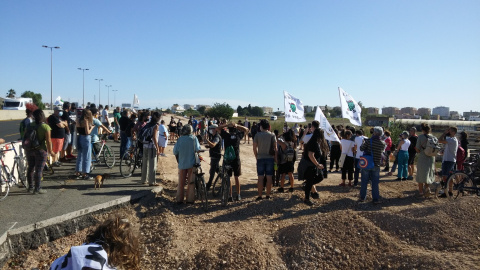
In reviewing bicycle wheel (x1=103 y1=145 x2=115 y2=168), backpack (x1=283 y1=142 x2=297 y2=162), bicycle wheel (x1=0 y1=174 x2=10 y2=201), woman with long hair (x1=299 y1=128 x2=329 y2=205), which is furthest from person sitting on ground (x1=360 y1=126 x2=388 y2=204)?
bicycle wheel (x1=0 y1=174 x2=10 y2=201)

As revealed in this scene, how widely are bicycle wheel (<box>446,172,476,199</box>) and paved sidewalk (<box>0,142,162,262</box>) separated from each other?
7.34 metres

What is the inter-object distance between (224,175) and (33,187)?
3983mm

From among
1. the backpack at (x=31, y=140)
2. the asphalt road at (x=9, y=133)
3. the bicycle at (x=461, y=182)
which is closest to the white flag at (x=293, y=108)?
the bicycle at (x=461, y=182)

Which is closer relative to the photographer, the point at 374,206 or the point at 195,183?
the point at 195,183

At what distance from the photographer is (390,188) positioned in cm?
1027

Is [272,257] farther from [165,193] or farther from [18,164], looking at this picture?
[18,164]

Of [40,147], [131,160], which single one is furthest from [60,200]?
[131,160]

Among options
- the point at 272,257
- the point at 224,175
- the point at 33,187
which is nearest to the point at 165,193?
the point at 224,175

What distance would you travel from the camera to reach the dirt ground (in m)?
4.82

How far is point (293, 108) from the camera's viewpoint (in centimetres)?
1334

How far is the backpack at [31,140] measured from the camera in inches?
254

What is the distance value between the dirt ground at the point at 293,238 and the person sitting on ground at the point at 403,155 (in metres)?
4.42

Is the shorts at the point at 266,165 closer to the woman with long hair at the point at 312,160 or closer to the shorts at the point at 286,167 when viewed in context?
the woman with long hair at the point at 312,160

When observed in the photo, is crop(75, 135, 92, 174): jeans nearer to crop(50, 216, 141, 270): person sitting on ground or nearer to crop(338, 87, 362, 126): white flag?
crop(50, 216, 141, 270): person sitting on ground
